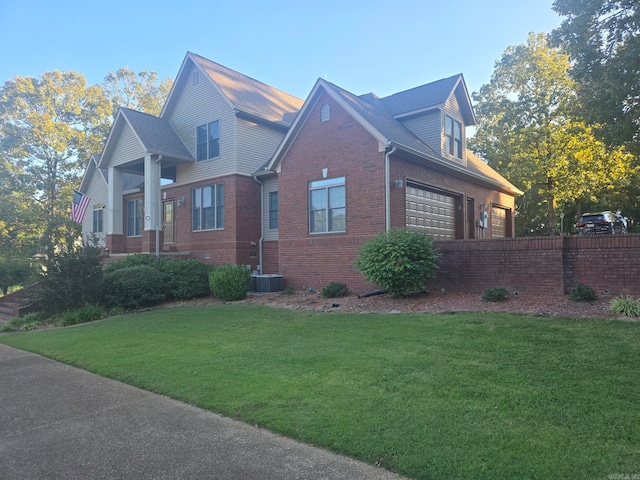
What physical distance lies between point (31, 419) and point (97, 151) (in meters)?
34.1

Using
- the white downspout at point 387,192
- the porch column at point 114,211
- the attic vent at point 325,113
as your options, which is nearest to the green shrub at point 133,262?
the porch column at point 114,211

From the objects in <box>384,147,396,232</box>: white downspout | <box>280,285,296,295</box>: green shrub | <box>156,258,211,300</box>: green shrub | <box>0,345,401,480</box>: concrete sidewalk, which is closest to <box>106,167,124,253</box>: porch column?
<box>156,258,211,300</box>: green shrub

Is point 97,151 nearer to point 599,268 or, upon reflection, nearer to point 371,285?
point 371,285

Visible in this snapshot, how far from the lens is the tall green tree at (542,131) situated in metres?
22.4

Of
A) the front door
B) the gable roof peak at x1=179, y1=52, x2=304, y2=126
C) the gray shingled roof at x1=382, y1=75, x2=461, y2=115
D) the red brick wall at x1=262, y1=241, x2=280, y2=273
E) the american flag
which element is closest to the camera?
the gray shingled roof at x1=382, y1=75, x2=461, y2=115

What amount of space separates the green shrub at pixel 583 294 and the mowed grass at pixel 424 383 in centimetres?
192

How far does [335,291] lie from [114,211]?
45.0 feet

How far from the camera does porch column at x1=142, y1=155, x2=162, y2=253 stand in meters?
18.8

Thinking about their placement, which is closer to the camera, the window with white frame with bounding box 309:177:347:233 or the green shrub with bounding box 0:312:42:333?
the green shrub with bounding box 0:312:42:333

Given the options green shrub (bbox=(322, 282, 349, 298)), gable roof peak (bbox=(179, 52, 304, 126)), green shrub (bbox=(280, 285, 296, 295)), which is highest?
gable roof peak (bbox=(179, 52, 304, 126))

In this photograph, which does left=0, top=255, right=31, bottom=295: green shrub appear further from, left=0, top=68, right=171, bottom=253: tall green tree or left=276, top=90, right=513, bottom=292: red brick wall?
left=276, top=90, right=513, bottom=292: red brick wall

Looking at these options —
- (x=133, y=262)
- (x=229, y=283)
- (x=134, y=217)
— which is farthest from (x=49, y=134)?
(x=229, y=283)

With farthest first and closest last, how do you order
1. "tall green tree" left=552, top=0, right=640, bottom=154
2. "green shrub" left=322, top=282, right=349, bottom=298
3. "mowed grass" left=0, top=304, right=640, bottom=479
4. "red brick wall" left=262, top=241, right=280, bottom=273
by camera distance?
1. "red brick wall" left=262, top=241, right=280, bottom=273
2. "green shrub" left=322, top=282, right=349, bottom=298
3. "tall green tree" left=552, top=0, right=640, bottom=154
4. "mowed grass" left=0, top=304, right=640, bottom=479

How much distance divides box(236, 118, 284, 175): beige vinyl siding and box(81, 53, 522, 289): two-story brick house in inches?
1.9
